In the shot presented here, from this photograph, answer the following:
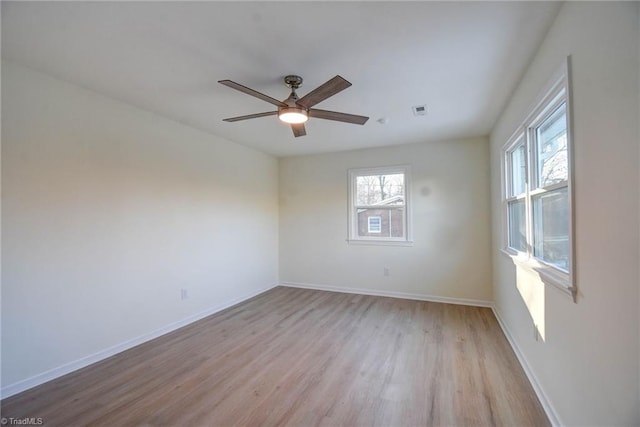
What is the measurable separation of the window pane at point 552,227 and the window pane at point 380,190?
241 centimetres

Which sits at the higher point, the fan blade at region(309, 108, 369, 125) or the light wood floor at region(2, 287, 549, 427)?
the fan blade at region(309, 108, 369, 125)

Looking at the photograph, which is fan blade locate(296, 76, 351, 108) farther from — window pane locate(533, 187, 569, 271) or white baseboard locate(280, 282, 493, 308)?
white baseboard locate(280, 282, 493, 308)

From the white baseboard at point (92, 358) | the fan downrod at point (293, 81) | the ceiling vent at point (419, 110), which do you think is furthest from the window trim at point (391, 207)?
the fan downrod at point (293, 81)

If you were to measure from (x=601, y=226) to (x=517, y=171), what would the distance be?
6.33ft

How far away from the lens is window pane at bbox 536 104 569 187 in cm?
176

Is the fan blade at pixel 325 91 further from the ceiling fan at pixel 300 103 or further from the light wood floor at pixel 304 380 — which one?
the light wood floor at pixel 304 380

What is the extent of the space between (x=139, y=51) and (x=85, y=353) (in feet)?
8.53

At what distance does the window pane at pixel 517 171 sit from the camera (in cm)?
276

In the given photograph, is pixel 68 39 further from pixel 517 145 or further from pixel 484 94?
pixel 517 145

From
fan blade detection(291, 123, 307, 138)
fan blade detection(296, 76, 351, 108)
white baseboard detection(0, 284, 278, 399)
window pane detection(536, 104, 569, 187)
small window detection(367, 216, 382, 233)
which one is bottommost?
white baseboard detection(0, 284, 278, 399)

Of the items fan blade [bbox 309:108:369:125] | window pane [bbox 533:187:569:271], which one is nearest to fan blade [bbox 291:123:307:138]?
fan blade [bbox 309:108:369:125]

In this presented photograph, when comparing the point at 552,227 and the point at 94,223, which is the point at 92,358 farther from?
the point at 552,227

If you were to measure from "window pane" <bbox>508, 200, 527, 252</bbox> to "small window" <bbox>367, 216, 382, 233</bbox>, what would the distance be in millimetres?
1945

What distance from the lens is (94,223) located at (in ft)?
8.56
